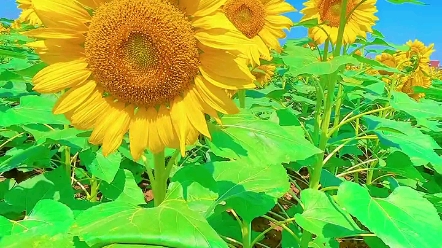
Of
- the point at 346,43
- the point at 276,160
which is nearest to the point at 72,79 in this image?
the point at 276,160

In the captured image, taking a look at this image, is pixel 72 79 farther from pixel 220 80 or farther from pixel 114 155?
pixel 114 155

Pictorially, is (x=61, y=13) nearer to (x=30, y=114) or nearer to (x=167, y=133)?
(x=167, y=133)

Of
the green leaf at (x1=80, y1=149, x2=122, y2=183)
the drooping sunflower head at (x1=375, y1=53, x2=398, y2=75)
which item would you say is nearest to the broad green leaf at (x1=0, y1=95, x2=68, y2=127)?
the green leaf at (x1=80, y1=149, x2=122, y2=183)

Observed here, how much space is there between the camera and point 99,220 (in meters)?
1.24

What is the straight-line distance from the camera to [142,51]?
153cm

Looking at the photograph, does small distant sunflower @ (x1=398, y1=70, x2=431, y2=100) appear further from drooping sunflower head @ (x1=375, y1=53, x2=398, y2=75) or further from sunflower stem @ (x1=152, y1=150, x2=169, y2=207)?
sunflower stem @ (x1=152, y1=150, x2=169, y2=207)

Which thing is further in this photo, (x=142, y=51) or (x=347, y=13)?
(x=347, y=13)

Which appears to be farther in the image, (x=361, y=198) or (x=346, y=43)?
(x=346, y=43)

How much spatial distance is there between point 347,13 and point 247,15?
0.85m

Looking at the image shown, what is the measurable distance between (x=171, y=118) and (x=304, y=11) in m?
2.49

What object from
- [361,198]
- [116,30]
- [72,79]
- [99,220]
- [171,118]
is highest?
[116,30]

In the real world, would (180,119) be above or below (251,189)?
above

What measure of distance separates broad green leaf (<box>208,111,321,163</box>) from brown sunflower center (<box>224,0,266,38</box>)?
1.43 metres

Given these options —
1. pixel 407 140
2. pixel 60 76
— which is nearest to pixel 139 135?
pixel 60 76
